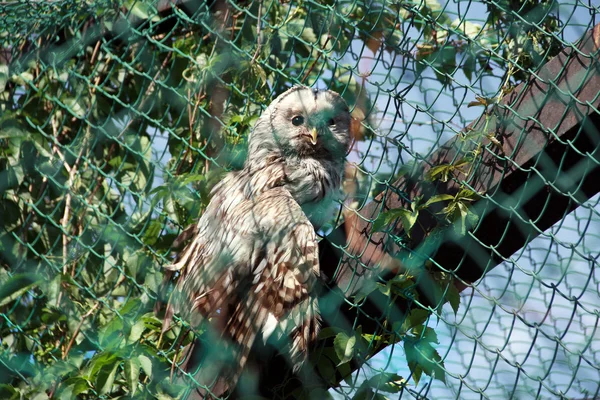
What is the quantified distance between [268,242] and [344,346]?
420mm

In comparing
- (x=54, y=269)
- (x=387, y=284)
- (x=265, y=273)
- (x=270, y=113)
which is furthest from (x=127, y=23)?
Answer: (x=387, y=284)

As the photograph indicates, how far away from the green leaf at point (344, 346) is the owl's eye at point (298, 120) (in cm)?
95

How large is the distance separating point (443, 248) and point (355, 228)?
311mm

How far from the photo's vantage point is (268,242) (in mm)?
2449

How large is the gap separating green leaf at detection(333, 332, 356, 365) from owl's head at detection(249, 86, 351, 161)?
2.77 ft

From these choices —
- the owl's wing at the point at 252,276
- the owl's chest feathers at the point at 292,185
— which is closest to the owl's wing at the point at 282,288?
the owl's wing at the point at 252,276

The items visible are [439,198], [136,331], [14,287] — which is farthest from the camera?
[14,287]

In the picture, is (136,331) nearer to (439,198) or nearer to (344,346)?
(344,346)

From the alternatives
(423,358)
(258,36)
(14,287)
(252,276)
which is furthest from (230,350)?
(258,36)

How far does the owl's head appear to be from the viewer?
2.88 metres

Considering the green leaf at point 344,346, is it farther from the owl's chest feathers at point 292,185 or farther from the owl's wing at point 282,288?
the owl's chest feathers at point 292,185

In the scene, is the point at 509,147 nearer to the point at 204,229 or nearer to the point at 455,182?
the point at 455,182

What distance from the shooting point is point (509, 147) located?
2.11 metres

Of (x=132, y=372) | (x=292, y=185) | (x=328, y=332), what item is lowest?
(x=132, y=372)
